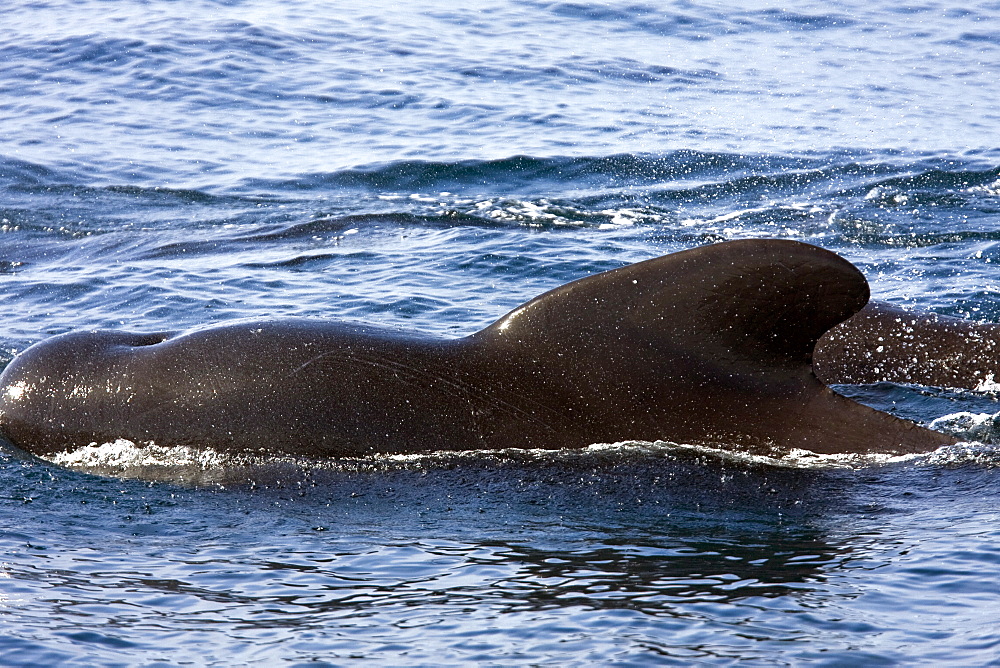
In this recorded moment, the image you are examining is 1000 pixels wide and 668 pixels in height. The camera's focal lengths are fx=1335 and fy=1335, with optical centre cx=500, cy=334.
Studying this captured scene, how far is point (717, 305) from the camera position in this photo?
22.5 ft

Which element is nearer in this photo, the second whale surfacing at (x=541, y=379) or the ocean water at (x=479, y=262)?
the ocean water at (x=479, y=262)

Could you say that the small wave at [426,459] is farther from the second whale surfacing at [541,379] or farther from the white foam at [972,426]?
the white foam at [972,426]

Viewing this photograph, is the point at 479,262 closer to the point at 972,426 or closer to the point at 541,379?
the point at 972,426

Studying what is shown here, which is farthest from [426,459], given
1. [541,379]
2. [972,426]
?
[972,426]

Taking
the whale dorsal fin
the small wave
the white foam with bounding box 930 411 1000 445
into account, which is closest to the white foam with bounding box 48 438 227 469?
the small wave

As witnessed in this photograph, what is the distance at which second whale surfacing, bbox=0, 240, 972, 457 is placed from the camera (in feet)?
22.5

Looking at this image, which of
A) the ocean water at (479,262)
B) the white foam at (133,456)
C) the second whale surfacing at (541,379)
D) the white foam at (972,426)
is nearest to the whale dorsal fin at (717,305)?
the second whale surfacing at (541,379)

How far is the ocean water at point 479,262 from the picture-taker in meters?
5.87

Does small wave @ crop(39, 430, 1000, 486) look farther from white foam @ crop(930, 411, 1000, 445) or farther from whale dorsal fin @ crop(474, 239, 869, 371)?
whale dorsal fin @ crop(474, 239, 869, 371)

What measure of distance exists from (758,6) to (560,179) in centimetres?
1907

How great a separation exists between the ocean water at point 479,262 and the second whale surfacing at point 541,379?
17 centimetres

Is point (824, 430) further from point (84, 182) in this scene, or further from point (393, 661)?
point (84, 182)

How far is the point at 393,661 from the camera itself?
5.46m

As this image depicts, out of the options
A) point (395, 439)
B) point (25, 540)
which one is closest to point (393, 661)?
point (395, 439)
